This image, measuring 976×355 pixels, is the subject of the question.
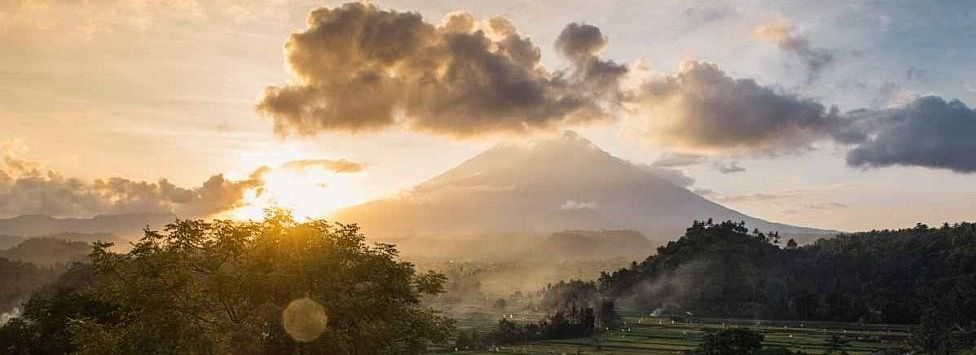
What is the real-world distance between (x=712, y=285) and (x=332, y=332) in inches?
5463

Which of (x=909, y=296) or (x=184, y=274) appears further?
(x=909, y=296)

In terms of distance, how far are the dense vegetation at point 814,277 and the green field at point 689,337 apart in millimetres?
7885

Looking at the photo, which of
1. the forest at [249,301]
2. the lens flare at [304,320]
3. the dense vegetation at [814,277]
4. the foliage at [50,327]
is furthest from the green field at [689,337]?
the lens flare at [304,320]

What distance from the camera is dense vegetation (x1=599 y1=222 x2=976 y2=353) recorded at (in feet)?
419

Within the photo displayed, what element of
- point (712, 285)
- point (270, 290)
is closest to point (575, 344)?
point (712, 285)

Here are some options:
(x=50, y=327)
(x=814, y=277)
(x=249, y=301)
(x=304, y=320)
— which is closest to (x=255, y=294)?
(x=249, y=301)

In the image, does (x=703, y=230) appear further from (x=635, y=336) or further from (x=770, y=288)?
(x=635, y=336)

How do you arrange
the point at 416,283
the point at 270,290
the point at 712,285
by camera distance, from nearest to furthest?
the point at 270,290
the point at 416,283
the point at 712,285

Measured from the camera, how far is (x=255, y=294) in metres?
26.0

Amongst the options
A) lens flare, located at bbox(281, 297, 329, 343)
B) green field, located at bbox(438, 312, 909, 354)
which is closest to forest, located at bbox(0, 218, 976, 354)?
lens flare, located at bbox(281, 297, 329, 343)

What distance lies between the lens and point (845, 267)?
489 ft

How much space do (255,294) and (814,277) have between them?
14427cm

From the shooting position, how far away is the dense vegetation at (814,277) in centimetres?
12781

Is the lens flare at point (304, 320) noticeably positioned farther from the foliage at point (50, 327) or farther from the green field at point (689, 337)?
the green field at point (689, 337)
